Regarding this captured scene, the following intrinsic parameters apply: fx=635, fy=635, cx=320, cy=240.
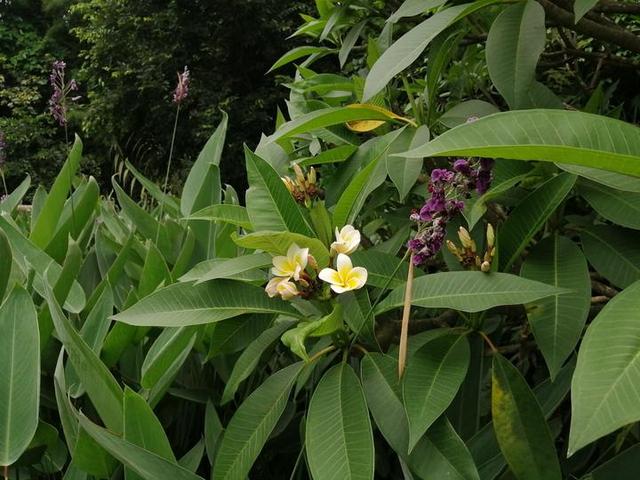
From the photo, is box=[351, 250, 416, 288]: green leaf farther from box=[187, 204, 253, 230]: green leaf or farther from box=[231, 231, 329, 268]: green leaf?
box=[187, 204, 253, 230]: green leaf

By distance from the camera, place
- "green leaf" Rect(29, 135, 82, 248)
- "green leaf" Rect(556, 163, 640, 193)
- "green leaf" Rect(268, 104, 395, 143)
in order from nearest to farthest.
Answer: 1. "green leaf" Rect(556, 163, 640, 193)
2. "green leaf" Rect(268, 104, 395, 143)
3. "green leaf" Rect(29, 135, 82, 248)

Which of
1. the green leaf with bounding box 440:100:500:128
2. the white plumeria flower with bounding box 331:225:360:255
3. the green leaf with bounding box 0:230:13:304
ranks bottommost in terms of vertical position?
the green leaf with bounding box 0:230:13:304

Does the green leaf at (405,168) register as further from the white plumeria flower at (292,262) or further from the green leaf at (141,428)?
the green leaf at (141,428)

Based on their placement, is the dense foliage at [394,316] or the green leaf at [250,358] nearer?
the dense foliage at [394,316]

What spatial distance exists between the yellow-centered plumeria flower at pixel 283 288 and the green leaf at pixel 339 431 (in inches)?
3.9

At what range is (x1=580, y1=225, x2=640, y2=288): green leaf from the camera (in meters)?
0.69

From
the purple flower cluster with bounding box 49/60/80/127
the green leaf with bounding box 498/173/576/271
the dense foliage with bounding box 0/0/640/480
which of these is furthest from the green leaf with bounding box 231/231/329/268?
the purple flower cluster with bounding box 49/60/80/127

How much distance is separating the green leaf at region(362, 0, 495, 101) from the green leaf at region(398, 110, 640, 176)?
218 millimetres

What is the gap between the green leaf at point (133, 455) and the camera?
61 cm

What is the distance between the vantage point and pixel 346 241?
73 cm

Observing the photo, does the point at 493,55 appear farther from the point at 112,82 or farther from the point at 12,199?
the point at 112,82

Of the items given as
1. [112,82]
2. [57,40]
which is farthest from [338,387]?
[57,40]

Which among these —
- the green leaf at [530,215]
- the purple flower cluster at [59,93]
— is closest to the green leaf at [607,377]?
the green leaf at [530,215]

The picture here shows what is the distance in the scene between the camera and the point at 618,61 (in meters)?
1.21
